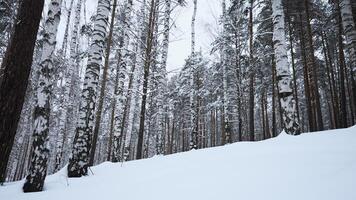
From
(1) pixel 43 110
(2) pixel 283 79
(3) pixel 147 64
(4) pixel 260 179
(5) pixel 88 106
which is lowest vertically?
(4) pixel 260 179

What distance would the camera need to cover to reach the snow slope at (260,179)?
7.12ft

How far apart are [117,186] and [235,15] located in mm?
13400

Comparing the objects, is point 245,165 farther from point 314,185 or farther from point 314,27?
point 314,27

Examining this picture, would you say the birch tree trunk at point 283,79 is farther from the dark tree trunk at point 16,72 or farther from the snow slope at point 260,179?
the dark tree trunk at point 16,72

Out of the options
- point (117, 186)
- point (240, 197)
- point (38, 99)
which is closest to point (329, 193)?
point (240, 197)

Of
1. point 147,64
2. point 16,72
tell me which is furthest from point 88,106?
point 147,64

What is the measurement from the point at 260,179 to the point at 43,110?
4243 mm

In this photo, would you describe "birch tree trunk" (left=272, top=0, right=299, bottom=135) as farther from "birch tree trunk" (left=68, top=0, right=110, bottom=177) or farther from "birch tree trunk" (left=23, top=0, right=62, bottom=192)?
"birch tree trunk" (left=23, top=0, right=62, bottom=192)

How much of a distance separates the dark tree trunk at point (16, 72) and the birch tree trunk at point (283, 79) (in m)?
5.77

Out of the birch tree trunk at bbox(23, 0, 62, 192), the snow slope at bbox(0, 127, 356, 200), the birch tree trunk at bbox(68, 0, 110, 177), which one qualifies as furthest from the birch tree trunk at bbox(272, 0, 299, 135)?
the birch tree trunk at bbox(23, 0, 62, 192)

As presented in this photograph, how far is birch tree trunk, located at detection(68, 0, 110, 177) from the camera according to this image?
539 cm

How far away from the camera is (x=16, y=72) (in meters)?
3.24

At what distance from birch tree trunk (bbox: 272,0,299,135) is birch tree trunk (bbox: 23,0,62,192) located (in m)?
5.74

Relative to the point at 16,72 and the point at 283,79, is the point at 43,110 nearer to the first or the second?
the point at 16,72
